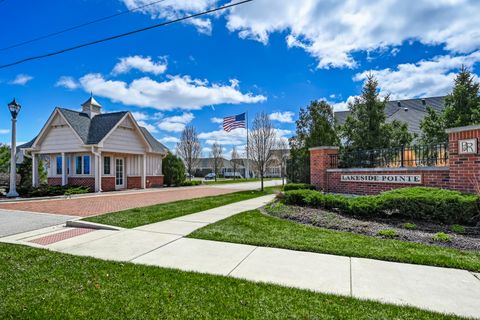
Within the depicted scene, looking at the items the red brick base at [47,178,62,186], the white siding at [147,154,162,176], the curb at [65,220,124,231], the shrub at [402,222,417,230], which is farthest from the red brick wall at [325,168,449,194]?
the red brick base at [47,178,62,186]

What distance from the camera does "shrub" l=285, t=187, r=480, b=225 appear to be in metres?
6.27

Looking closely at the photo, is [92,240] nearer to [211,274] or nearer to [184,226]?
[184,226]

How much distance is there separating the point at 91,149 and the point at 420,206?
696 inches

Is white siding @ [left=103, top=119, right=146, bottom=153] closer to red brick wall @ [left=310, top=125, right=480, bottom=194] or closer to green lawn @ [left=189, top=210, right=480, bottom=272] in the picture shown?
red brick wall @ [left=310, top=125, right=480, bottom=194]

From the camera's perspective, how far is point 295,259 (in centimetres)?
454

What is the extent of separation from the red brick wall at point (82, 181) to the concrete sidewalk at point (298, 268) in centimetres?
1289

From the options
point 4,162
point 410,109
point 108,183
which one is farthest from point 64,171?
point 410,109

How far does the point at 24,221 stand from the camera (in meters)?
8.20

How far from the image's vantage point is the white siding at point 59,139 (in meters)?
18.3

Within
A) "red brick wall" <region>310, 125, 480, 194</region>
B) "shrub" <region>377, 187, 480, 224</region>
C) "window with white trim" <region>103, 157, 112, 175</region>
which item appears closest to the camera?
"shrub" <region>377, 187, 480, 224</region>

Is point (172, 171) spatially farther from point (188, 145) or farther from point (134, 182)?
point (188, 145)

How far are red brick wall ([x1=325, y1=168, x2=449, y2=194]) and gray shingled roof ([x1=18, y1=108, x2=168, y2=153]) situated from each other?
47.8ft

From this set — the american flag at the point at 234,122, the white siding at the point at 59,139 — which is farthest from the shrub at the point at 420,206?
the white siding at the point at 59,139

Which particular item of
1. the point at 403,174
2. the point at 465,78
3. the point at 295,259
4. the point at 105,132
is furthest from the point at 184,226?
the point at 465,78
